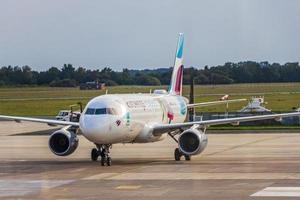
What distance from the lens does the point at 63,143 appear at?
34875 millimetres

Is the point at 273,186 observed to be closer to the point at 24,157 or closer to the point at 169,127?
the point at 169,127

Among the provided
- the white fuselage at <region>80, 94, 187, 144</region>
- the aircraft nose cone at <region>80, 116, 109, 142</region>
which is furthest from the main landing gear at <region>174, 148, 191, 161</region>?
the aircraft nose cone at <region>80, 116, 109, 142</region>

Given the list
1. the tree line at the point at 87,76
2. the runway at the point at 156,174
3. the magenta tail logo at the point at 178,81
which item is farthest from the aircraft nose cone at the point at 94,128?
the tree line at the point at 87,76

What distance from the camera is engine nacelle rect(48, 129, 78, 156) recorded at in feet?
113

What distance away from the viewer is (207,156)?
3759 centimetres

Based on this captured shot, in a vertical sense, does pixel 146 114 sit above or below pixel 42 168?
above

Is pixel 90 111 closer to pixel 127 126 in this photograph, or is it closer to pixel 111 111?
pixel 111 111

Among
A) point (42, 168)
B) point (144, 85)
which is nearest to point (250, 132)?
point (42, 168)

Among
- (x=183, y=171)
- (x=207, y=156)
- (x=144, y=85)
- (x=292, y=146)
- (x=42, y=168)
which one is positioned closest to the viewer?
(x=183, y=171)

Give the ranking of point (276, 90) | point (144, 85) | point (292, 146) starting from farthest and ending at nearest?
point (276, 90), point (144, 85), point (292, 146)

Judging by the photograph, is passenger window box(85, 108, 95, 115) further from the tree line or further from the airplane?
the tree line

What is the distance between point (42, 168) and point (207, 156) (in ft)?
29.7

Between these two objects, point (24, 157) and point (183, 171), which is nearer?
point (183, 171)

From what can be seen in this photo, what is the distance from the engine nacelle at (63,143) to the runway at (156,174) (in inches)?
26.9
